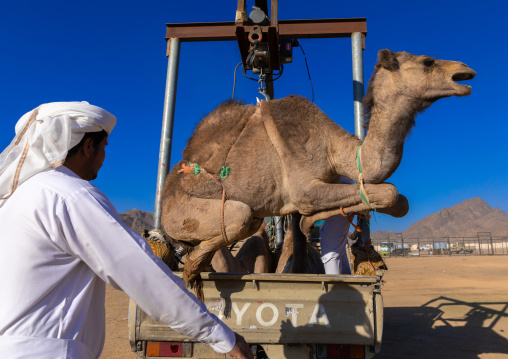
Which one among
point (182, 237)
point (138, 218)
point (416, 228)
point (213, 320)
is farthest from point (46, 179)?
point (416, 228)

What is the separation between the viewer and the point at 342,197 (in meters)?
3.99

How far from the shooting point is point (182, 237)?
13.9ft

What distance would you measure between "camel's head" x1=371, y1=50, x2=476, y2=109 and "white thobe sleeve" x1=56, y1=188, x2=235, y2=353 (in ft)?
10.7

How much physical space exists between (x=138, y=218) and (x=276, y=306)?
330 ft

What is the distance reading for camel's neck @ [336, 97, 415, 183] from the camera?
4020 mm

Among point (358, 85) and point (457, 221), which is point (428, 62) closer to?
point (358, 85)

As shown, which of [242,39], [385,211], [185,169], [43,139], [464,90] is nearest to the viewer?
[43,139]

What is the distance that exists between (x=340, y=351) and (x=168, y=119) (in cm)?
370

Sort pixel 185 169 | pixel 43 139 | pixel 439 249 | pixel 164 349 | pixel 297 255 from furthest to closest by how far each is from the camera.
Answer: pixel 439 249
pixel 297 255
pixel 185 169
pixel 164 349
pixel 43 139

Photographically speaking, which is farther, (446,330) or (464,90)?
(446,330)

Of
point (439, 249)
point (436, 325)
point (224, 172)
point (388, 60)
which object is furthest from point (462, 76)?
point (439, 249)

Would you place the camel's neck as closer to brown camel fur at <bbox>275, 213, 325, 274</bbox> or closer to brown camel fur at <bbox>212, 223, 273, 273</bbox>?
brown camel fur at <bbox>275, 213, 325, 274</bbox>

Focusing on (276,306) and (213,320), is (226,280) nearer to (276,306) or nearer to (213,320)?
(276,306)

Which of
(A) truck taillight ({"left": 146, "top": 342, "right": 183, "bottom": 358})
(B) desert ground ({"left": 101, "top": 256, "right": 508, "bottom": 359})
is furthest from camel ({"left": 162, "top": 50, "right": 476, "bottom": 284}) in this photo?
(B) desert ground ({"left": 101, "top": 256, "right": 508, "bottom": 359})
